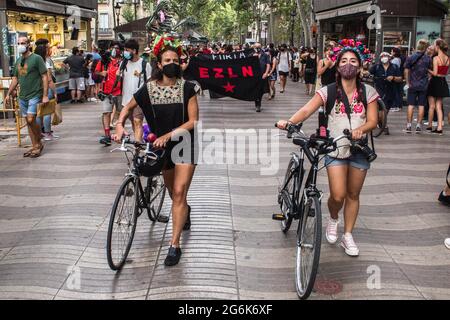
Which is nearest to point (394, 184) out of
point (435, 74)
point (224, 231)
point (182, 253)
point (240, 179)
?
point (240, 179)

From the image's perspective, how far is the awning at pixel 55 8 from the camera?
16266 millimetres

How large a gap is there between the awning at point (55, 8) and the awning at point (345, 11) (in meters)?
11.7

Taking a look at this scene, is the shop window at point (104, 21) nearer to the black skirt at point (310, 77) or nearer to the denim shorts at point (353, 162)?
the black skirt at point (310, 77)

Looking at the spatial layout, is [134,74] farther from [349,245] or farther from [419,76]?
[419,76]

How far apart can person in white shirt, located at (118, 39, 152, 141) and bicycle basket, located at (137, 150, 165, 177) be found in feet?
11.9

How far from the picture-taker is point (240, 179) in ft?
25.1

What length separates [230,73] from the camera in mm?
14328

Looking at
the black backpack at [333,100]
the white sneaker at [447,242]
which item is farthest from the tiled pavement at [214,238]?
the black backpack at [333,100]

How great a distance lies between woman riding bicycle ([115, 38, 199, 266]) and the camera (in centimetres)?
478

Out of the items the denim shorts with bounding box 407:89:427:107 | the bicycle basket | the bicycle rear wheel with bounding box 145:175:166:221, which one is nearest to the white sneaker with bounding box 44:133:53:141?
the bicycle rear wheel with bounding box 145:175:166:221

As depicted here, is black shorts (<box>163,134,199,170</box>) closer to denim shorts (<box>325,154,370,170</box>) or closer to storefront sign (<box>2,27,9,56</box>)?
denim shorts (<box>325,154,370,170</box>)

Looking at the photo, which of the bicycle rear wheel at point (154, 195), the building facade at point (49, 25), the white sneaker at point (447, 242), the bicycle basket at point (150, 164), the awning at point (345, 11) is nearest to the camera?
the bicycle basket at point (150, 164)

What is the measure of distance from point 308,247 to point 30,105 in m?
6.40

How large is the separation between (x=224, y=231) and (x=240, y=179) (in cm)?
211
